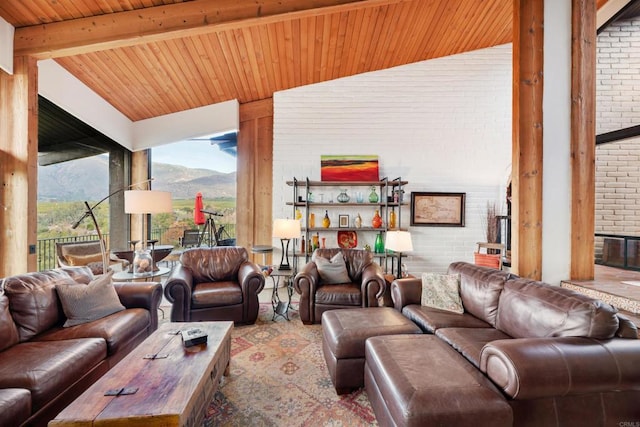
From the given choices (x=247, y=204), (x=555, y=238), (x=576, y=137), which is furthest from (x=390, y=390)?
(x=247, y=204)

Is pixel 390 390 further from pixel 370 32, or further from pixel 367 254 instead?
pixel 370 32

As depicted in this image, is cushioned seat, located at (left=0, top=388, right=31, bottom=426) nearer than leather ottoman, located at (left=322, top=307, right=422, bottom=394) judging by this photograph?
Yes

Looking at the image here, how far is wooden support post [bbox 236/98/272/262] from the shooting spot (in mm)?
A: 4863

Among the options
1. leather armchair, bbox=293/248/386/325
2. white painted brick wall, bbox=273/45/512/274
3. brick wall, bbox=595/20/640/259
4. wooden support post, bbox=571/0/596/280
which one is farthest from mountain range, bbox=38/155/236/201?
brick wall, bbox=595/20/640/259

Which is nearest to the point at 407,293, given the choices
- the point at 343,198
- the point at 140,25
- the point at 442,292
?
the point at 442,292

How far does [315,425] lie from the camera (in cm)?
167

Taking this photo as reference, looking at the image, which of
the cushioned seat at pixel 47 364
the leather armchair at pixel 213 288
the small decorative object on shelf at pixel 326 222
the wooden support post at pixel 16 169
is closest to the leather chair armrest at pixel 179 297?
the leather armchair at pixel 213 288

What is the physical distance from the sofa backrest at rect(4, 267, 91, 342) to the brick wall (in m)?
Result: 6.15

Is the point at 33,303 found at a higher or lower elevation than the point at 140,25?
lower

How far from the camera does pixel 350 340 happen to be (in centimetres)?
193

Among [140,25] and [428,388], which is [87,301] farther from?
[140,25]

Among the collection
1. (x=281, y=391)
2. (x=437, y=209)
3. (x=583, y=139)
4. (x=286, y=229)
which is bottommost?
(x=281, y=391)

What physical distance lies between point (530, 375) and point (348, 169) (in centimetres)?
370

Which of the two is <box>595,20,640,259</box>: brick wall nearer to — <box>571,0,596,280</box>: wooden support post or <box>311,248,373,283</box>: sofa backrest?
<box>571,0,596,280</box>: wooden support post
